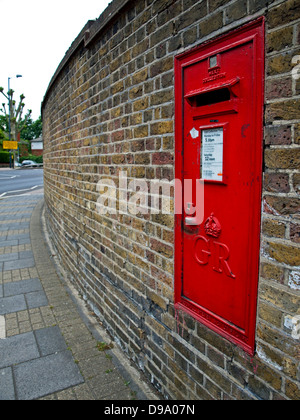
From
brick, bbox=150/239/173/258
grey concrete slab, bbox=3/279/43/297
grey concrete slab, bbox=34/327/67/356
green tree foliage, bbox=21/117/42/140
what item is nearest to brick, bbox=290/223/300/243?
brick, bbox=150/239/173/258

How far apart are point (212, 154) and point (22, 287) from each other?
146 inches

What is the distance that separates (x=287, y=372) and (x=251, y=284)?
380mm

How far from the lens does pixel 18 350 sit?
2908 millimetres

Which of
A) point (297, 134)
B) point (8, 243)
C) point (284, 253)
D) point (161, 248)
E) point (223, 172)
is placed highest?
point (297, 134)

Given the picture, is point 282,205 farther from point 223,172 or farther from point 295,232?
point 223,172

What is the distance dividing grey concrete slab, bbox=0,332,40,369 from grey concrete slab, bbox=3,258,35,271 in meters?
A: 2.20

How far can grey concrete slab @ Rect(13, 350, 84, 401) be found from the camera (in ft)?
7.81

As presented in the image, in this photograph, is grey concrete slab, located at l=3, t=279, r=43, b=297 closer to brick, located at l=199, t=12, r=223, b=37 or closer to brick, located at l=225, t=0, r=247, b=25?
brick, located at l=199, t=12, r=223, b=37

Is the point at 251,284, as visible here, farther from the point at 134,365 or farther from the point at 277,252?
the point at 134,365

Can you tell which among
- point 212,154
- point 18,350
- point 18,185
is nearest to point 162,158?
point 212,154

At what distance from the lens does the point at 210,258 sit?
169cm

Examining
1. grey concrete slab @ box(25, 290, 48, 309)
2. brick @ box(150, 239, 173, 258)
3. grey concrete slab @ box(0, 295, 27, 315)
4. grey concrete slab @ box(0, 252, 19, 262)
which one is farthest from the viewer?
grey concrete slab @ box(0, 252, 19, 262)

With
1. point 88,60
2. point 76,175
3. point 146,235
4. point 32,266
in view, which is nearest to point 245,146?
point 146,235

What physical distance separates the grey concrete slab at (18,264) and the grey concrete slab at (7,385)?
272 cm
